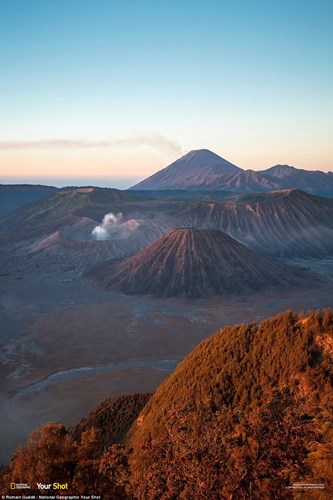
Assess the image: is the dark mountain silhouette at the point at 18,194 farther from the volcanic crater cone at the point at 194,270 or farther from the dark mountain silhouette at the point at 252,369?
the dark mountain silhouette at the point at 252,369

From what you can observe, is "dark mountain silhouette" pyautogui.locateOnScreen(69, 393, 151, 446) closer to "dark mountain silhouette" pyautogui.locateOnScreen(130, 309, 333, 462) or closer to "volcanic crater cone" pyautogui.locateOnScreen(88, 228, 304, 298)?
"dark mountain silhouette" pyautogui.locateOnScreen(130, 309, 333, 462)

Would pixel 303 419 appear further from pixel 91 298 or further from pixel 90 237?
pixel 90 237

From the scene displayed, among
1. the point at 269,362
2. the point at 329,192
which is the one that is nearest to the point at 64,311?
the point at 269,362

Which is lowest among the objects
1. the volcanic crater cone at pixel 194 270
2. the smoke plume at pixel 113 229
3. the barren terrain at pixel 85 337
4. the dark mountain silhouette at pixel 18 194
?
the barren terrain at pixel 85 337

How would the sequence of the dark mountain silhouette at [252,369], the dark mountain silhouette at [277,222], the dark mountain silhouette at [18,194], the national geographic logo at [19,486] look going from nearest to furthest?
the national geographic logo at [19,486]
the dark mountain silhouette at [252,369]
the dark mountain silhouette at [277,222]
the dark mountain silhouette at [18,194]

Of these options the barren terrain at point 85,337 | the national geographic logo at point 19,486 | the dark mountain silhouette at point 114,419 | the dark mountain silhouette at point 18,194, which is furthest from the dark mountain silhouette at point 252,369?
the dark mountain silhouette at point 18,194

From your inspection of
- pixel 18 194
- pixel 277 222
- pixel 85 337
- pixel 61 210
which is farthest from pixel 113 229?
pixel 18 194

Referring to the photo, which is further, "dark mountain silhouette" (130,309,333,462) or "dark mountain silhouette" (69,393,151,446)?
"dark mountain silhouette" (69,393,151,446)

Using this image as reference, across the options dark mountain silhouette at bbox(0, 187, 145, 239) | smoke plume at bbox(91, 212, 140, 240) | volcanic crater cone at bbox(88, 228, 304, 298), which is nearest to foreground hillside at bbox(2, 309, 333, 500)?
volcanic crater cone at bbox(88, 228, 304, 298)

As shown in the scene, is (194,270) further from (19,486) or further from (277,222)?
(19,486)
